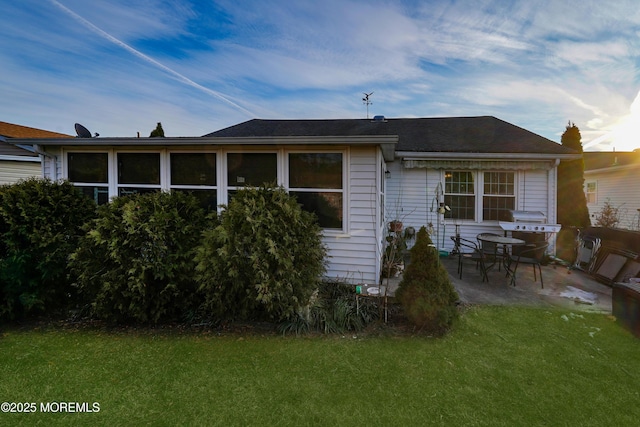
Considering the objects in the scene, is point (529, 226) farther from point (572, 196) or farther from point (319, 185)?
point (319, 185)

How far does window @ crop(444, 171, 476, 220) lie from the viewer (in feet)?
25.4

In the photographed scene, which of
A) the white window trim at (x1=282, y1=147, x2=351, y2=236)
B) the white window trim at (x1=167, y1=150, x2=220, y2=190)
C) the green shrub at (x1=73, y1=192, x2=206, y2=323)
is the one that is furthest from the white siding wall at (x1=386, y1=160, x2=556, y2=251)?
the green shrub at (x1=73, y1=192, x2=206, y2=323)

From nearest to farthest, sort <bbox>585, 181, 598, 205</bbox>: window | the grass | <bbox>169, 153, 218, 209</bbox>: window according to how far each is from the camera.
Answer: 1. the grass
2. <bbox>169, 153, 218, 209</bbox>: window
3. <bbox>585, 181, 598, 205</bbox>: window

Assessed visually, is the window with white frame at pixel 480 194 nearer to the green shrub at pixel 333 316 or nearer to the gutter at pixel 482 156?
the gutter at pixel 482 156

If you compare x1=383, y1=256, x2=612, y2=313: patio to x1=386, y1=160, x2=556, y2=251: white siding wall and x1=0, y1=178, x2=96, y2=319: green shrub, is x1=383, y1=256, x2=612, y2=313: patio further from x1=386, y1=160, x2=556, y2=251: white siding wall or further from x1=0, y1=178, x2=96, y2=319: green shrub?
x1=0, y1=178, x2=96, y2=319: green shrub

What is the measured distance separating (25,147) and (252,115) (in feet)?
28.3

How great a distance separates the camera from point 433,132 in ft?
30.4

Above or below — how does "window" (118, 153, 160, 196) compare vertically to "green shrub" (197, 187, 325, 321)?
above

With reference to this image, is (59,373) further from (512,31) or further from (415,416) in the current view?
(512,31)

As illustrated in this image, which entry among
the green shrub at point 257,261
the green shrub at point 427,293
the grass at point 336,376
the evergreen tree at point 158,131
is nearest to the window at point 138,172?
→ the green shrub at point 257,261

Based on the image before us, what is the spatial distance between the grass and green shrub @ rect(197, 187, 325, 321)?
48cm

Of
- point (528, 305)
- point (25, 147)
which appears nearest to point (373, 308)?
point (528, 305)

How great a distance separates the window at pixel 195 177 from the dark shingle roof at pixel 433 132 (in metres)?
4.97

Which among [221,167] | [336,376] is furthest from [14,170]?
[336,376]
